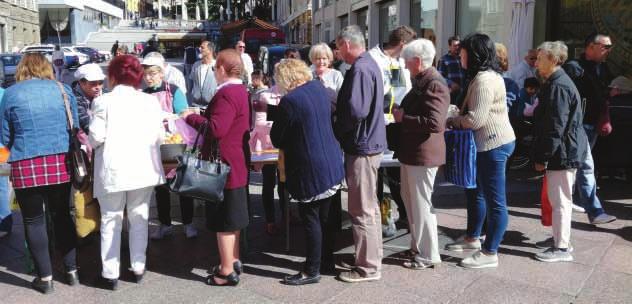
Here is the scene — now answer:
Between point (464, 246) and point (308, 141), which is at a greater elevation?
point (308, 141)

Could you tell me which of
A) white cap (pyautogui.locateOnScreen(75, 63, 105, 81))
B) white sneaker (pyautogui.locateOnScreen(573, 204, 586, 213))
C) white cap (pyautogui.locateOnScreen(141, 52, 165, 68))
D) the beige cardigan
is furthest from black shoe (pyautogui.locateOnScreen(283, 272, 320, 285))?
white sneaker (pyautogui.locateOnScreen(573, 204, 586, 213))

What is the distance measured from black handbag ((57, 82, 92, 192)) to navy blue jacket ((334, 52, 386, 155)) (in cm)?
172

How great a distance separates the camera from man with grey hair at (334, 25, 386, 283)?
3.57 m

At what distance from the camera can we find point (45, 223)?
12.8ft

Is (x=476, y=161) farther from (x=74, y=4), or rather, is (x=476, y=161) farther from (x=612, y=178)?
(x=74, y=4)

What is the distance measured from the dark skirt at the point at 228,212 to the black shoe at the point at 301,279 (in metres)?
0.51

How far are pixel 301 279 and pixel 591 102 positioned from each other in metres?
3.11

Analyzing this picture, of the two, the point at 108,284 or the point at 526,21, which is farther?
the point at 526,21

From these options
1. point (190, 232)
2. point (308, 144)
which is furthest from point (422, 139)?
point (190, 232)

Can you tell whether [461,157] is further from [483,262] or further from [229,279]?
[229,279]

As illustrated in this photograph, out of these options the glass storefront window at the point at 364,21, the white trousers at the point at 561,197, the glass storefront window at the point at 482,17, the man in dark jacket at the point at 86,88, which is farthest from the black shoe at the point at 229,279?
the glass storefront window at the point at 364,21

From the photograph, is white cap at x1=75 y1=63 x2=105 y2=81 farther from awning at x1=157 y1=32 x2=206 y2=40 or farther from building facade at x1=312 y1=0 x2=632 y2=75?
awning at x1=157 y1=32 x2=206 y2=40

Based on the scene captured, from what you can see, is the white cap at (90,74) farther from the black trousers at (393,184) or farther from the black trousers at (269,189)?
the black trousers at (393,184)

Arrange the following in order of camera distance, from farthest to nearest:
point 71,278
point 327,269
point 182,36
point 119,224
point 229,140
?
point 182,36 → point 327,269 → point 71,278 → point 119,224 → point 229,140
